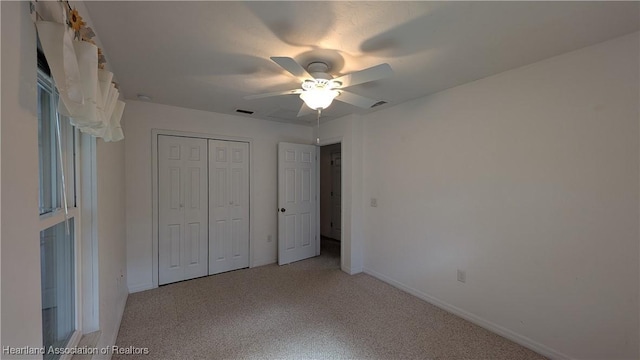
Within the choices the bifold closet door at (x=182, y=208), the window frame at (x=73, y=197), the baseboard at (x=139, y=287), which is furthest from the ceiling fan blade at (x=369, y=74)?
the baseboard at (x=139, y=287)

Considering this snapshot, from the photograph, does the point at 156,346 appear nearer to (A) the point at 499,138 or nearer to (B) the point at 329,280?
(B) the point at 329,280

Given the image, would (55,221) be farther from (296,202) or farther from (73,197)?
(296,202)

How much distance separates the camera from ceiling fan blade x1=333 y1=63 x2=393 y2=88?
150 cm

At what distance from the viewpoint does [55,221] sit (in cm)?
113

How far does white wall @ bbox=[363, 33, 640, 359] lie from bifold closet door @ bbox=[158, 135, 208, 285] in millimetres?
2655

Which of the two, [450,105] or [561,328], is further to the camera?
[450,105]

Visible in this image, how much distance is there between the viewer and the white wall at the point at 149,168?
3033mm

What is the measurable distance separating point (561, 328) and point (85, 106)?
10.6 feet

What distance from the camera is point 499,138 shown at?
2.28 m

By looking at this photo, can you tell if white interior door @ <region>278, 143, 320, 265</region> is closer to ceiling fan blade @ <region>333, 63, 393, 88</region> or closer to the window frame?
ceiling fan blade @ <region>333, 63, 393, 88</region>

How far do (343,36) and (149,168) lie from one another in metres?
2.79

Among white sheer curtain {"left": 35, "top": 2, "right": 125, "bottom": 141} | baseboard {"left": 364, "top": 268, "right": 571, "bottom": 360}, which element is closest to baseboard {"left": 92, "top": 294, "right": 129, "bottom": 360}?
white sheer curtain {"left": 35, "top": 2, "right": 125, "bottom": 141}

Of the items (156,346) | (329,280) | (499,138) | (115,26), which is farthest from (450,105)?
(156,346)

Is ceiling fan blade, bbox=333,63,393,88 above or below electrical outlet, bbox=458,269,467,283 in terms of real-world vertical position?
above
